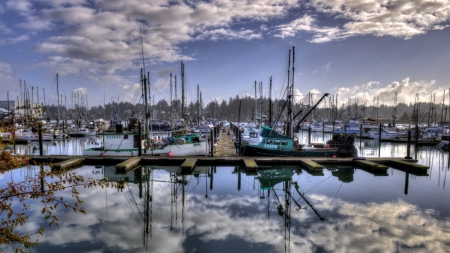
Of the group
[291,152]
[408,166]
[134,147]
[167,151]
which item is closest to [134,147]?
[134,147]

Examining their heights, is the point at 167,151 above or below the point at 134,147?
below

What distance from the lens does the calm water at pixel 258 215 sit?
10352mm

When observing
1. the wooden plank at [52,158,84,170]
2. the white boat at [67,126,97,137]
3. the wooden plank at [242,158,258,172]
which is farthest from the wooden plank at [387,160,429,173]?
the white boat at [67,126,97,137]

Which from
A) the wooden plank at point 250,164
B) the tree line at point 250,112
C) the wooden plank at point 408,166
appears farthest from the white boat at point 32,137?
the wooden plank at point 408,166

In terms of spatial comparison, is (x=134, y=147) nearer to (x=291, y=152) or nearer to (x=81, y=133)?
(x=291, y=152)

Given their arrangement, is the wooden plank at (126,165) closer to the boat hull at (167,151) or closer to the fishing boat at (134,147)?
the fishing boat at (134,147)

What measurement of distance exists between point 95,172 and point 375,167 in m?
23.0

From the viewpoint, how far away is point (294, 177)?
21.6 meters

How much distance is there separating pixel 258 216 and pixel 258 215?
0.14 meters

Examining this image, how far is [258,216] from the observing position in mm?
13180

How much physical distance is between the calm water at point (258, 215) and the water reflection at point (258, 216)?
40 mm

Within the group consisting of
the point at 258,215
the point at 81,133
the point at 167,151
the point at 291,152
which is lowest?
the point at 258,215

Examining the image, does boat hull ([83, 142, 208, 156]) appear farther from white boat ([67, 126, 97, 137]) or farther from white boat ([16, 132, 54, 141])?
white boat ([67, 126, 97, 137])

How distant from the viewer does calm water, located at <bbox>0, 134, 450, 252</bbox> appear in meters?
10.4
